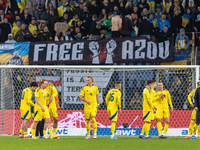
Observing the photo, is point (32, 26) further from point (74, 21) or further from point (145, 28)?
point (145, 28)

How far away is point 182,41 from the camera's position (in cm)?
1574

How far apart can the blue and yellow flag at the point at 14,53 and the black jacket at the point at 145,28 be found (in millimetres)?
4817

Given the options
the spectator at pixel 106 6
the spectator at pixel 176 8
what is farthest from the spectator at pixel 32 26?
the spectator at pixel 176 8

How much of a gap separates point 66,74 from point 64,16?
13.9 feet

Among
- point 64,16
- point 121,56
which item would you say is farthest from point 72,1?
point 121,56

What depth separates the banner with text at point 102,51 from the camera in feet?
50.4

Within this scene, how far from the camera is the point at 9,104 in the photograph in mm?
14258

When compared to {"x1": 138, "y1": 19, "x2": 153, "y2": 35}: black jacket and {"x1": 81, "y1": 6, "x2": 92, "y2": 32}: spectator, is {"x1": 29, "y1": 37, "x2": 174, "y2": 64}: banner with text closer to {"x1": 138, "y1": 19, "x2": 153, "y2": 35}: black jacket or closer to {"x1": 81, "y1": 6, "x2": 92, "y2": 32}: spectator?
{"x1": 138, "y1": 19, "x2": 153, "y2": 35}: black jacket

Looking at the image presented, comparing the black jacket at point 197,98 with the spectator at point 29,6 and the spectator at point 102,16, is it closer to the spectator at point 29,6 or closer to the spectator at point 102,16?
the spectator at point 102,16

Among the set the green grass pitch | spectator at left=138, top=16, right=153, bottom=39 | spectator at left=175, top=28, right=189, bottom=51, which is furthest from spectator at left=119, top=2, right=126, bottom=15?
the green grass pitch

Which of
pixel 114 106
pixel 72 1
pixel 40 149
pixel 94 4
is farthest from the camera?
pixel 72 1

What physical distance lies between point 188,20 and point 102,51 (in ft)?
14.1

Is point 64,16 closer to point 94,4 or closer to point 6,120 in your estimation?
point 94,4

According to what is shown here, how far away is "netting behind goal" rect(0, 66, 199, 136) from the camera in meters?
13.9
